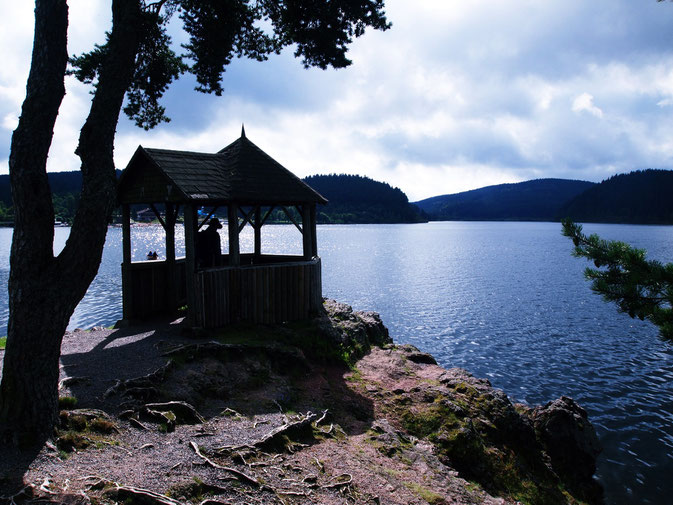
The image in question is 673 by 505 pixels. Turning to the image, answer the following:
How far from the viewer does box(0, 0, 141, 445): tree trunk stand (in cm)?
624

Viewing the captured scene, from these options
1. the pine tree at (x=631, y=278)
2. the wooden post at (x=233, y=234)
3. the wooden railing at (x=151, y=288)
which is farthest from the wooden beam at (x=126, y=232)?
the pine tree at (x=631, y=278)

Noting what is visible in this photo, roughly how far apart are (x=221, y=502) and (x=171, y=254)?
1138 centimetres

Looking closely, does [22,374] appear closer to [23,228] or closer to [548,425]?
[23,228]

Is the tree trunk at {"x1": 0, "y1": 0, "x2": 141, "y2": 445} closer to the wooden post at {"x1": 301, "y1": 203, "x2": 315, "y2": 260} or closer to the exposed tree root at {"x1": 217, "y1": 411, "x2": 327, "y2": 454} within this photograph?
the exposed tree root at {"x1": 217, "y1": 411, "x2": 327, "y2": 454}

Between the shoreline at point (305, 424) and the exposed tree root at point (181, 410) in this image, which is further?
the exposed tree root at point (181, 410)

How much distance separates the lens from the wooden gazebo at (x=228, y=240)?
1291cm

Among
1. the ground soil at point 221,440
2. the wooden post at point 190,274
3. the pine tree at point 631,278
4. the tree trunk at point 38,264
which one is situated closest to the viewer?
the ground soil at point 221,440

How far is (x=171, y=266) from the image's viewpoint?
15.7 meters

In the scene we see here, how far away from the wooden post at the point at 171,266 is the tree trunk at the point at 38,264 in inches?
356

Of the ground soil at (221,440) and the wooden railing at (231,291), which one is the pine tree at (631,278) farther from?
the wooden railing at (231,291)

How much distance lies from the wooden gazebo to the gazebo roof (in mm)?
30

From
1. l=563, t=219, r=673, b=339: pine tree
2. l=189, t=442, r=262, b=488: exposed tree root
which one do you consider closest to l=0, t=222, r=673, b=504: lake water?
l=563, t=219, r=673, b=339: pine tree

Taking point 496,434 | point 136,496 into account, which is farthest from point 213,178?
point 496,434

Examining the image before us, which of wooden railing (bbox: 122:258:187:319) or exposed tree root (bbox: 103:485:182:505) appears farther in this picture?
wooden railing (bbox: 122:258:187:319)
